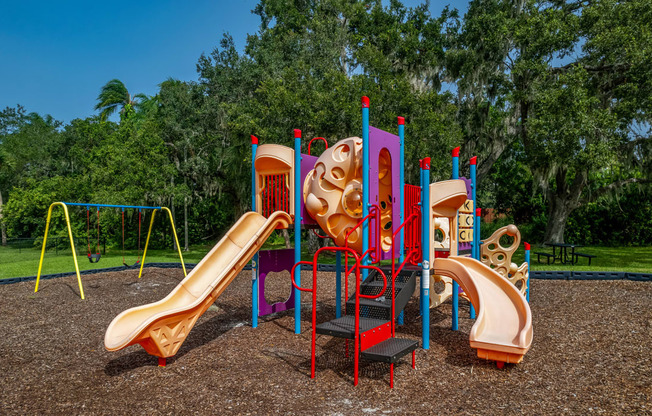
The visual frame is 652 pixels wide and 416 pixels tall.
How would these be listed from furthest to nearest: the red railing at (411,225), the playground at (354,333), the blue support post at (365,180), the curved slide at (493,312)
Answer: the red railing at (411,225), the blue support post at (365,180), the curved slide at (493,312), the playground at (354,333)

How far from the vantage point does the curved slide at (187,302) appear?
4.29 m

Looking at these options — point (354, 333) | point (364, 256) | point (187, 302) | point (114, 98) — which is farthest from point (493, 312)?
point (114, 98)

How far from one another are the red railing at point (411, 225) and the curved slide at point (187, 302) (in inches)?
64.2

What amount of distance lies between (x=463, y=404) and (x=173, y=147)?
16.5 m

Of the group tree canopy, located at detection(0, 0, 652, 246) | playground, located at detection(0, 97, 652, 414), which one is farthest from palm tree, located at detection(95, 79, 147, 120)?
playground, located at detection(0, 97, 652, 414)

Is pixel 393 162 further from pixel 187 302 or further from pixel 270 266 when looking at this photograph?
pixel 187 302

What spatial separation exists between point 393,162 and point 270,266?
249cm

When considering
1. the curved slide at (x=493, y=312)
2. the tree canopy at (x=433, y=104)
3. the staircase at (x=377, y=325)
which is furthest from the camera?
the tree canopy at (x=433, y=104)

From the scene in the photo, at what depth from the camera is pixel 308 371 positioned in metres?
4.30

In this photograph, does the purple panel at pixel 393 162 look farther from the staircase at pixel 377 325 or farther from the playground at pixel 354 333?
the staircase at pixel 377 325

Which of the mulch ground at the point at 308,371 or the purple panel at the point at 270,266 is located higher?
the purple panel at the point at 270,266

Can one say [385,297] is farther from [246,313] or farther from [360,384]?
[246,313]

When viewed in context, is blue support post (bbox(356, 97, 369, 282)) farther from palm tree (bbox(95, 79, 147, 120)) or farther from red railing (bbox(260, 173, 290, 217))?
palm tree (bbox(95, 79, 147, 120))

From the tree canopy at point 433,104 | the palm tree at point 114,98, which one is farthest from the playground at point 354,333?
the palm tree at point 114,98
